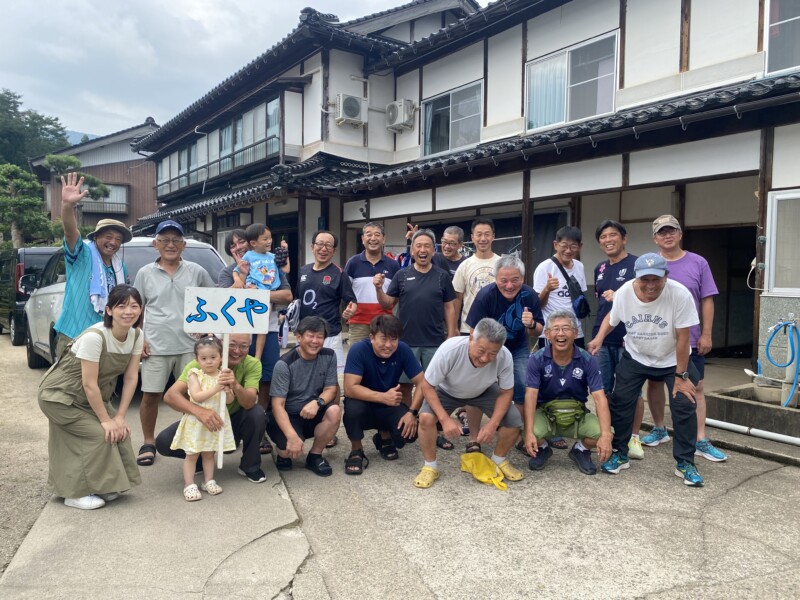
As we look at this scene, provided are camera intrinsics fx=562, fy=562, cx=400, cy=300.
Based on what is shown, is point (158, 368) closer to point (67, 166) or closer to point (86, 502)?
point (86, 502)

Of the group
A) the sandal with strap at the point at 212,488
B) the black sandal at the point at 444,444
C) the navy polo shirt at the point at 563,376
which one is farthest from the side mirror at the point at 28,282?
the navy polo shirt at the point at 563,376

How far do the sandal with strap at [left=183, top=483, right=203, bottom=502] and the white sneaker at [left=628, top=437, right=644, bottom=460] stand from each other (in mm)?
3269

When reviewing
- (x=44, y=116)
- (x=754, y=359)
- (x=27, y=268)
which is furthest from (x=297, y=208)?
(x=44, y=116)

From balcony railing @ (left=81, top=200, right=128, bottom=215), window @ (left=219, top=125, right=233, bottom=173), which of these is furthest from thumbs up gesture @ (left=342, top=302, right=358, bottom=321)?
balcony railing @ (left=81, top=200, right=128, bottom=215)

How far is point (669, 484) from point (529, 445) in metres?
1.00

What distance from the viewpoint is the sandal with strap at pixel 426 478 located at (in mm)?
3941

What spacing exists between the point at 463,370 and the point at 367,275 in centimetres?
153

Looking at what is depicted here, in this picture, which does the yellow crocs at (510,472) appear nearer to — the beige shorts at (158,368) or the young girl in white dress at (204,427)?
the young girl in white dress at (204,427)

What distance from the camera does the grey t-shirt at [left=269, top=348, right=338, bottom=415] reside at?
4.16 metres

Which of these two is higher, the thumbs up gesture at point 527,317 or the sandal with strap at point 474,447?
the thumbs up gesture at point 527,317

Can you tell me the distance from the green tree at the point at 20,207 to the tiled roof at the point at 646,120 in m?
17.4

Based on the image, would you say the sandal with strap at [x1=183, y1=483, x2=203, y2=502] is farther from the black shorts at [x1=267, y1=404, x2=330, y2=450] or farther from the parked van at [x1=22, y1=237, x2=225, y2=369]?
the parked van at [x1=22, y1=237, x2=225, y2=369]

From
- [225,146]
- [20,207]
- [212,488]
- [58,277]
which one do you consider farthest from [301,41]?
[20,207]

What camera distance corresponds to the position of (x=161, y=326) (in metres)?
4.46
